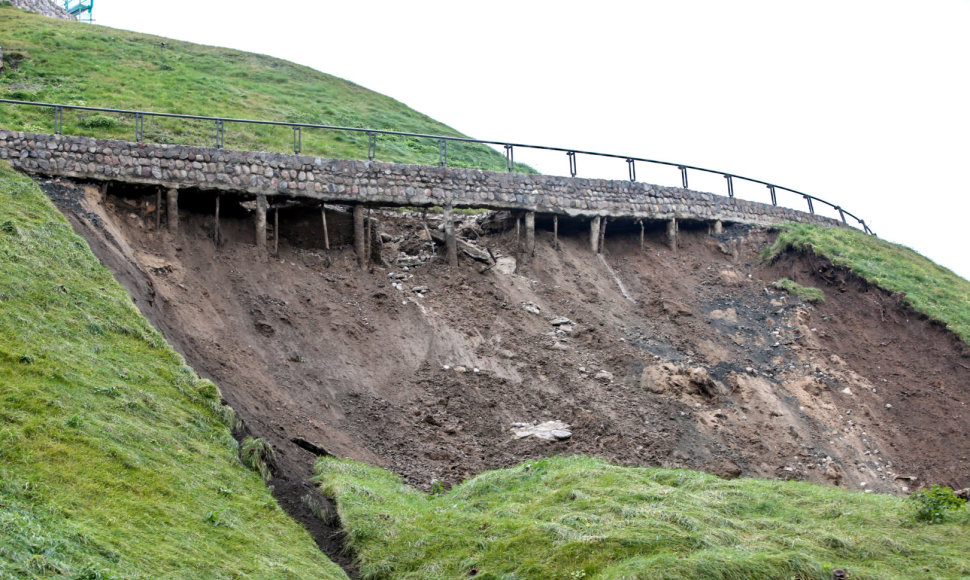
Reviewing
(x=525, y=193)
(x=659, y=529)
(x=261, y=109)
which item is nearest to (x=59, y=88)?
(x=261, y=109)

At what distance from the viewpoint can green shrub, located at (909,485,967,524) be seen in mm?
10484

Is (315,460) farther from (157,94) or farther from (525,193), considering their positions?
(157,94)

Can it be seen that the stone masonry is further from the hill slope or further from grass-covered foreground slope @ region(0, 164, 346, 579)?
grass-covered foreground slope @ region(0, 164, 346, 579)

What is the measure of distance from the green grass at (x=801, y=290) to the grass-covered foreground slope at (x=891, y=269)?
1498mm

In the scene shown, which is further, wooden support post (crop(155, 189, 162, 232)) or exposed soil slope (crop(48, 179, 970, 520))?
wooden support post (crop(155, 189, 162, 232))

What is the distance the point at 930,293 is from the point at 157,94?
80.5ft

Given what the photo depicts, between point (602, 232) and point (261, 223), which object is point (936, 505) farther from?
point (602, 232)

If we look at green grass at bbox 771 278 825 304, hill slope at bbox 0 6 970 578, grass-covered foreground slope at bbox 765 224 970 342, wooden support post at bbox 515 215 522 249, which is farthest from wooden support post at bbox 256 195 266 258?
grass-covered foreground slope at bbox 765 224 970 342

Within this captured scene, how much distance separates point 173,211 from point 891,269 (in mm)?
19757

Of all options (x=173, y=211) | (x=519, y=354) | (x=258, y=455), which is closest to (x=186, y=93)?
(x=173, y=211)

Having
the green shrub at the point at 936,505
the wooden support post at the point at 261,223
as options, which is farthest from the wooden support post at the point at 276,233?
the green shrub at the point at 936,505

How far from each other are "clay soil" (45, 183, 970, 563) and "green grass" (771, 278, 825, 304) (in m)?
0.23

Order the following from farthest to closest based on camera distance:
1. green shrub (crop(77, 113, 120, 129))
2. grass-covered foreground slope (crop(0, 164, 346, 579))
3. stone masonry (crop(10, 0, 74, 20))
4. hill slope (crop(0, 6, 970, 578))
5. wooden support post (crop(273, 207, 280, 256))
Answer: stone masonry (crop(10, 0, 74, 20)) < green shrub (crop(77, 113, 120, 129)) < wooden support post (crop(273, 207, 280, 256)) < hill slope (crop(0, 6, 970, 578)) < grass-covered foreground slope (crop(0, 164, 346, 579))

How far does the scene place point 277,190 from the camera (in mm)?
19844
